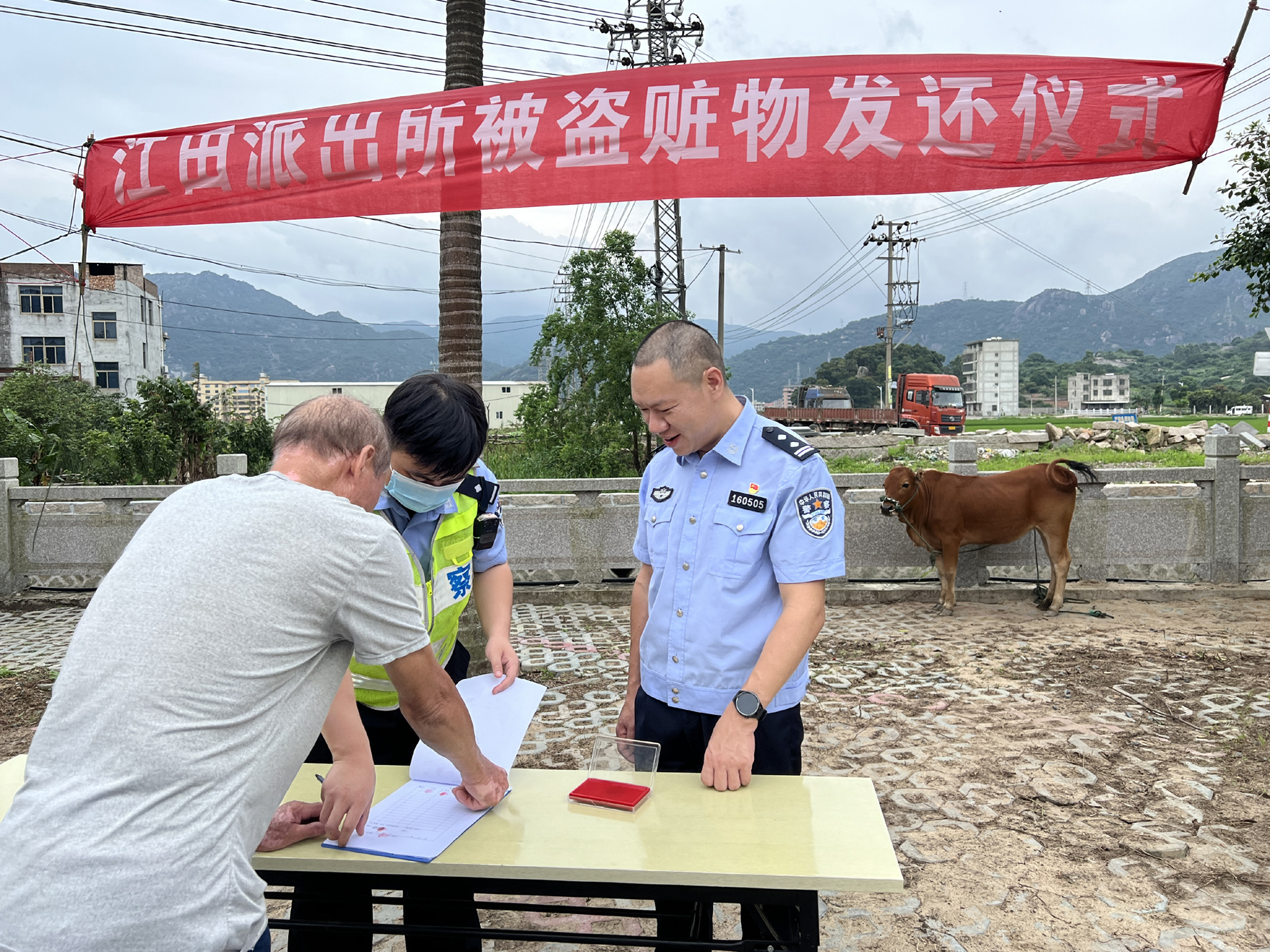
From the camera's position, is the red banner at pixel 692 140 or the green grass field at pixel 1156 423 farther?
the green grass field at pixel 1156 423

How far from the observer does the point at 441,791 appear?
2156 mm

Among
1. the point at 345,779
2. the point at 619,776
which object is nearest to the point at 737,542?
the point at 619,776

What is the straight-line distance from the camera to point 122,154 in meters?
4.16

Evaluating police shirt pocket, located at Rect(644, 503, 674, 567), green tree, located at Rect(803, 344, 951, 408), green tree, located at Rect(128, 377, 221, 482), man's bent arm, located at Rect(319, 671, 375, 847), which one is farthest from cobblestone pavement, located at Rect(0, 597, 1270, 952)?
green tree, located at Rect(803, 344, 951, 408)

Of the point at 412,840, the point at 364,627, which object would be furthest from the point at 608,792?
the point at 364,627

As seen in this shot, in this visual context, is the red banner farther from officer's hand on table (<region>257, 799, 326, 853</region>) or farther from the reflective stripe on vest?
officer's hand on table (<region>257, 799, 326, 853</region>)

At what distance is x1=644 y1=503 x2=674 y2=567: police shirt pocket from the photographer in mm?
2482

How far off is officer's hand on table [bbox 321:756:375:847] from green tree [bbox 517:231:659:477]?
11.4 metres

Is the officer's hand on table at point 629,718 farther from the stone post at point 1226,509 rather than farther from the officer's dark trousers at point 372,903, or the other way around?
the stone post at point 1226,509

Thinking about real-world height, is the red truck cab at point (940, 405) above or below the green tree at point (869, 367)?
below

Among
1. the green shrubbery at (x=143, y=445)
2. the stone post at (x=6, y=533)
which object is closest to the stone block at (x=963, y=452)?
the stone post at (x=6, y=533)

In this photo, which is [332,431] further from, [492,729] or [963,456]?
[963,456]

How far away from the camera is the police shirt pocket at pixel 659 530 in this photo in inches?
97.7

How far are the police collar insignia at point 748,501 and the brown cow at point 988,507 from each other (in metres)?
5.27
